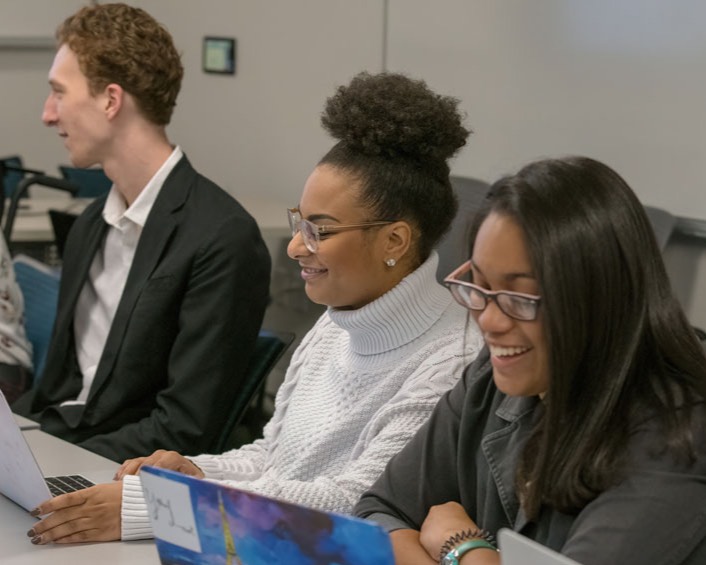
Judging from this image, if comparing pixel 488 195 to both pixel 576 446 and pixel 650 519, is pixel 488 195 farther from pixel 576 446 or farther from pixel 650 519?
pixel 650 519

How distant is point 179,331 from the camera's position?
8.73 ft

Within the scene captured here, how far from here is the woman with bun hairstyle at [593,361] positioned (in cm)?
140

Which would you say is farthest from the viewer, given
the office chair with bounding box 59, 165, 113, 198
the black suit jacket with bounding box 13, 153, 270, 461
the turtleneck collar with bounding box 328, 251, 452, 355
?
the office chair with bounding box 59, 165, 113, 198

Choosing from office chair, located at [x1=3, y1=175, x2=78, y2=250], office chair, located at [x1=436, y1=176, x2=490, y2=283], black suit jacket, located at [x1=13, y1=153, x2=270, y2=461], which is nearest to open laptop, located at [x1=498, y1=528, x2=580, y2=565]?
office chair, located at [x1=436, y1=176, x2=490, y2=283]

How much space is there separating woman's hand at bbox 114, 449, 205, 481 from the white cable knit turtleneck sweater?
7cm

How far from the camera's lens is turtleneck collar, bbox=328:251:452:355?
2049 mm

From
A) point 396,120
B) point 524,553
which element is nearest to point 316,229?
point 396,120

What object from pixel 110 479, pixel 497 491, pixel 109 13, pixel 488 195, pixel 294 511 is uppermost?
pixel 109 13

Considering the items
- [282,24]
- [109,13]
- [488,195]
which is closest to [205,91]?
[282,24]

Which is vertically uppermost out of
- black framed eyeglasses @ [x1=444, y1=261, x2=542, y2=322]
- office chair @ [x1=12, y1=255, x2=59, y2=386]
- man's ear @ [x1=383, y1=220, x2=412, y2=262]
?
black framed eyeglasses @ [x1=444, y1=261, x2=542, y2=322]

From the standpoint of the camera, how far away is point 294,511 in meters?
1.27

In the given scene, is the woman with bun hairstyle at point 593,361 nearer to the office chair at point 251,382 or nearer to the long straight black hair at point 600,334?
the long straight black hair at point 600,334

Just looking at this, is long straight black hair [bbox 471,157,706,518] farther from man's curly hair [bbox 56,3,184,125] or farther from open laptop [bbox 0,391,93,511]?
man's curly hair [bbox 56,3,184,125]

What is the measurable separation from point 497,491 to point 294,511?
478 millimetres
